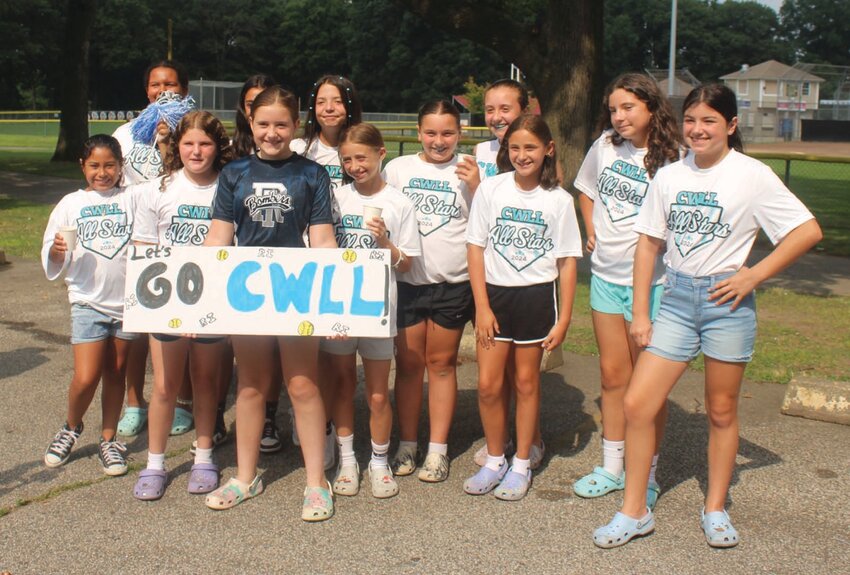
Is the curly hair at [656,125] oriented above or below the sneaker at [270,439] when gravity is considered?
above

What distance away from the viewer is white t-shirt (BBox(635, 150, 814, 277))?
399cm

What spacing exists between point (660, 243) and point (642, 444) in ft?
2.83

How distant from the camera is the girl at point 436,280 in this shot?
485 cm

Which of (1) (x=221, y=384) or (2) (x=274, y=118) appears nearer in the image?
(2) (x=274, y=118)

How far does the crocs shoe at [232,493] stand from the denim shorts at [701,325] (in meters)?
1.95

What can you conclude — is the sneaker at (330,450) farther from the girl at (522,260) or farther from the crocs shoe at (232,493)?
the girl at (522,260)

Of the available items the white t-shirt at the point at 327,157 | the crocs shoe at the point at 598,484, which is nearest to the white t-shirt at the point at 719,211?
the crocs shoe at the point at 598,484

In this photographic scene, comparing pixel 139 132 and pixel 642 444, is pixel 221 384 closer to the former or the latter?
pixel 139 132

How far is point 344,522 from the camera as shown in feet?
14.4

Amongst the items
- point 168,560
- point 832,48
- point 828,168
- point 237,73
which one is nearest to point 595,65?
point 168,560

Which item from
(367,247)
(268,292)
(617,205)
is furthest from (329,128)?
(617,205)

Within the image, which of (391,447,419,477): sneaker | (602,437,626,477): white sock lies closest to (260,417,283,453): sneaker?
(391,447,419,477): sneaker

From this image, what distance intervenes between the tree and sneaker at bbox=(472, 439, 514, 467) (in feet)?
25.8

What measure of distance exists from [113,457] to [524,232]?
2.36m
